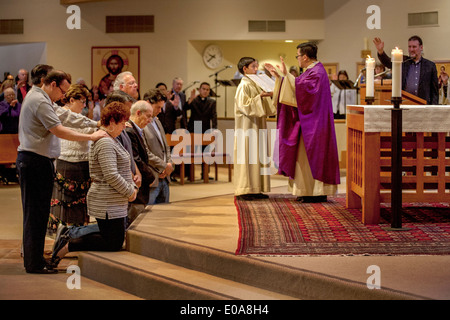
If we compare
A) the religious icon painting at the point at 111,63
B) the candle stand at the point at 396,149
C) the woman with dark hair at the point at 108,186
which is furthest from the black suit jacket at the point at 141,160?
the religious icon painting at the point at 111,63

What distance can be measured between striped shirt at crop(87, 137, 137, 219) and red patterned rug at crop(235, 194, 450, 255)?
34.8 inches

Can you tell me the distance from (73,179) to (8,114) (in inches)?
172

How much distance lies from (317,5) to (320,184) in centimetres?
788

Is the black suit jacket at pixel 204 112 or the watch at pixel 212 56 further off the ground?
the watch at pixel 212 56

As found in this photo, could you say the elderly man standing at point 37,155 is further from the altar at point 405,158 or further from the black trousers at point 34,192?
the altar at point 405,158

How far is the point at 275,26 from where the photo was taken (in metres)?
13.4

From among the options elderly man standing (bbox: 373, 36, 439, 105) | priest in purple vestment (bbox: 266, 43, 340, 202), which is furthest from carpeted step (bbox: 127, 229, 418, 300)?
elderly man standing (bbox: 373, 36, 439, 105)

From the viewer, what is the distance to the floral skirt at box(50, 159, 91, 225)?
561 cm

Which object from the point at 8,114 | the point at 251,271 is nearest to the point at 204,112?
the point at 8,114

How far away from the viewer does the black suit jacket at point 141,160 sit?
18.2 feet

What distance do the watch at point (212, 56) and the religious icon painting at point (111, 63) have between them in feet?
4.61

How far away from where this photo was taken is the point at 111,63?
553 inches
